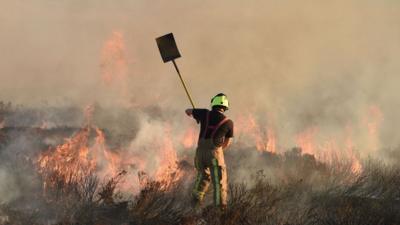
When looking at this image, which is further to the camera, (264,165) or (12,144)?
(264,165)

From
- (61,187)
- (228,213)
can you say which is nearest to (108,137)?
(61,187)

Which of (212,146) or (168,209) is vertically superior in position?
(212,146)

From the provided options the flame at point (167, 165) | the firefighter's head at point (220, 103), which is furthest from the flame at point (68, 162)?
the firefighter's head at point (220, 103)

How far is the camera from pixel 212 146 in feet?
23.5

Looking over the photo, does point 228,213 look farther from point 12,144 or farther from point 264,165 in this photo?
point 264,165

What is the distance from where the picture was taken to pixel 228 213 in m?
6.38

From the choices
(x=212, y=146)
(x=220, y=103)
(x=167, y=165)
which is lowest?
(x=167, y=165)

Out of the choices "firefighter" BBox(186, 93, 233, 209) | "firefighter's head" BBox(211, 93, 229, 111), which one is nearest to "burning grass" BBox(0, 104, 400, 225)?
"firefighter" BBox(186, 93, 233, 209)

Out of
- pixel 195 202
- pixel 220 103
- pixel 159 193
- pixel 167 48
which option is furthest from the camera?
pixel 167 48

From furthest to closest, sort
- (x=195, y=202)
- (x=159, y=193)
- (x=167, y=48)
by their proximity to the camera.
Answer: (x=167, y=48), (x=195, y=202), (x=159, y=193)

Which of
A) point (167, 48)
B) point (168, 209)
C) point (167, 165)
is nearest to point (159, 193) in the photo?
point (168, 209)

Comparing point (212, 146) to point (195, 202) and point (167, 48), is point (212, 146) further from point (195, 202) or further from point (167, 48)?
point (167, 48)

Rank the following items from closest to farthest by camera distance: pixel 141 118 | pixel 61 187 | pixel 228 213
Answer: pixel 228 213 < pixel 61 187 < pixel 141 118

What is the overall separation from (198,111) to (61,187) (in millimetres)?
2368
